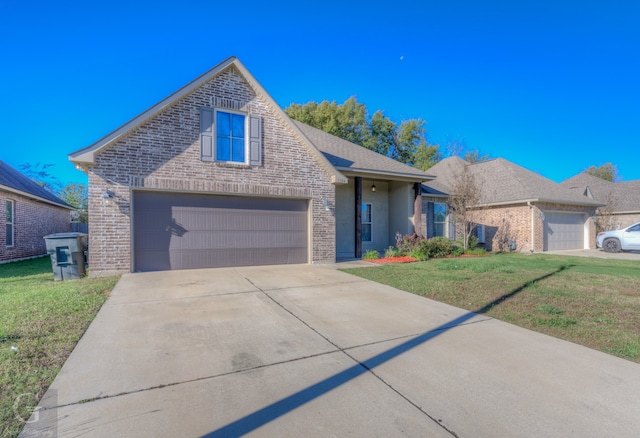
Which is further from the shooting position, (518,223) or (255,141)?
(518,223)

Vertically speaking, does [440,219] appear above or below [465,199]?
below

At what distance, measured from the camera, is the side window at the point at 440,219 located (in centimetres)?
1686

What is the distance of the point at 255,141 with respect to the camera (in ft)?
32.2

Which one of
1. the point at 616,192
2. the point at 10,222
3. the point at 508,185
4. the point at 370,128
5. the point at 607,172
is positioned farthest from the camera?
the point at 607,172

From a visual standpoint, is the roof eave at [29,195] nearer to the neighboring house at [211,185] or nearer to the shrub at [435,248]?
the neighboring house at [211,185]

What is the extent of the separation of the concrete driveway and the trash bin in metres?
3.99

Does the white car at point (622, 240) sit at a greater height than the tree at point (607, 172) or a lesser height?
lesser

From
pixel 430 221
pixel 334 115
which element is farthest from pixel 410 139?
pixel 430 221

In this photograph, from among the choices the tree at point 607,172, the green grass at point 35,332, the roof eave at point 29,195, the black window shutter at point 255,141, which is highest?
the tree at point 607,172

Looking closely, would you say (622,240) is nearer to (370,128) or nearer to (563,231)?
(563,231)

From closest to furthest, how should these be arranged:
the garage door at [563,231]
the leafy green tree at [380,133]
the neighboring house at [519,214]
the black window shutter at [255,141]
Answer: the black window shutter at [255,141]
the neighboring house at [519,214]
the garage door at [563,231]
the leafy green tree at [380,133]

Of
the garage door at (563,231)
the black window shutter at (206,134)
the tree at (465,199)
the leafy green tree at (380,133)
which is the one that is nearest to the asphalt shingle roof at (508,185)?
the garage door at (563,231)

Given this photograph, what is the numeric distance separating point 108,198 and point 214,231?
2.73 m

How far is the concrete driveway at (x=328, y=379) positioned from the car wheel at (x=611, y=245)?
1643 centimetres
